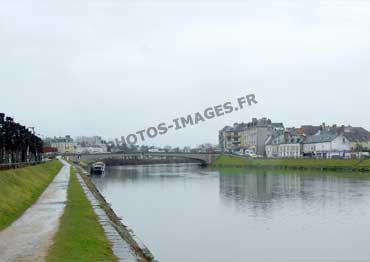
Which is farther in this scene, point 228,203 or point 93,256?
point 228,203

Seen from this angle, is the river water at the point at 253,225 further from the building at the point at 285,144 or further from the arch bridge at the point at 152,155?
the building at the point at 285,144

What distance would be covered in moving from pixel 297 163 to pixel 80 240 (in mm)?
81063

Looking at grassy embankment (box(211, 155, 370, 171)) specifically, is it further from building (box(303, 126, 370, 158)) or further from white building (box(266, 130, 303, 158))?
white building (box(266, 130, 303, 158))

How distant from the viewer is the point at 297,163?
92.0m

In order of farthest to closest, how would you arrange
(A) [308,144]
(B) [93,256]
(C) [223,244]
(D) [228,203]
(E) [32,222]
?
(A) [308,144] < (D) [228,203] < (C) [223,244] < (E) [32,222] < (B) [93,256]

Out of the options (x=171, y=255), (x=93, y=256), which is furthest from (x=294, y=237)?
(x=93, y=256)

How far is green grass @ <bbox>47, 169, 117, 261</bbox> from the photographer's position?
1215 centimetres

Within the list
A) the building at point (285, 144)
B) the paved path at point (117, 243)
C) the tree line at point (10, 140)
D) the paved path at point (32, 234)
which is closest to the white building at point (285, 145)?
the building at point (285, 144)

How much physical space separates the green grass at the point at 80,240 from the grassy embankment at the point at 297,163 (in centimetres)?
6276

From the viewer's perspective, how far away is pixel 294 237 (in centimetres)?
A: 2161

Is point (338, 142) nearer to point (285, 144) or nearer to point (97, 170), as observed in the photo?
point (285, 144)

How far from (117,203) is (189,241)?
54.3 ft

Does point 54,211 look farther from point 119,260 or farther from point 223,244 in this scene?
point 119,260

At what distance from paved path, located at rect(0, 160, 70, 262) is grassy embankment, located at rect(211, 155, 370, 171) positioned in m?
61.9
